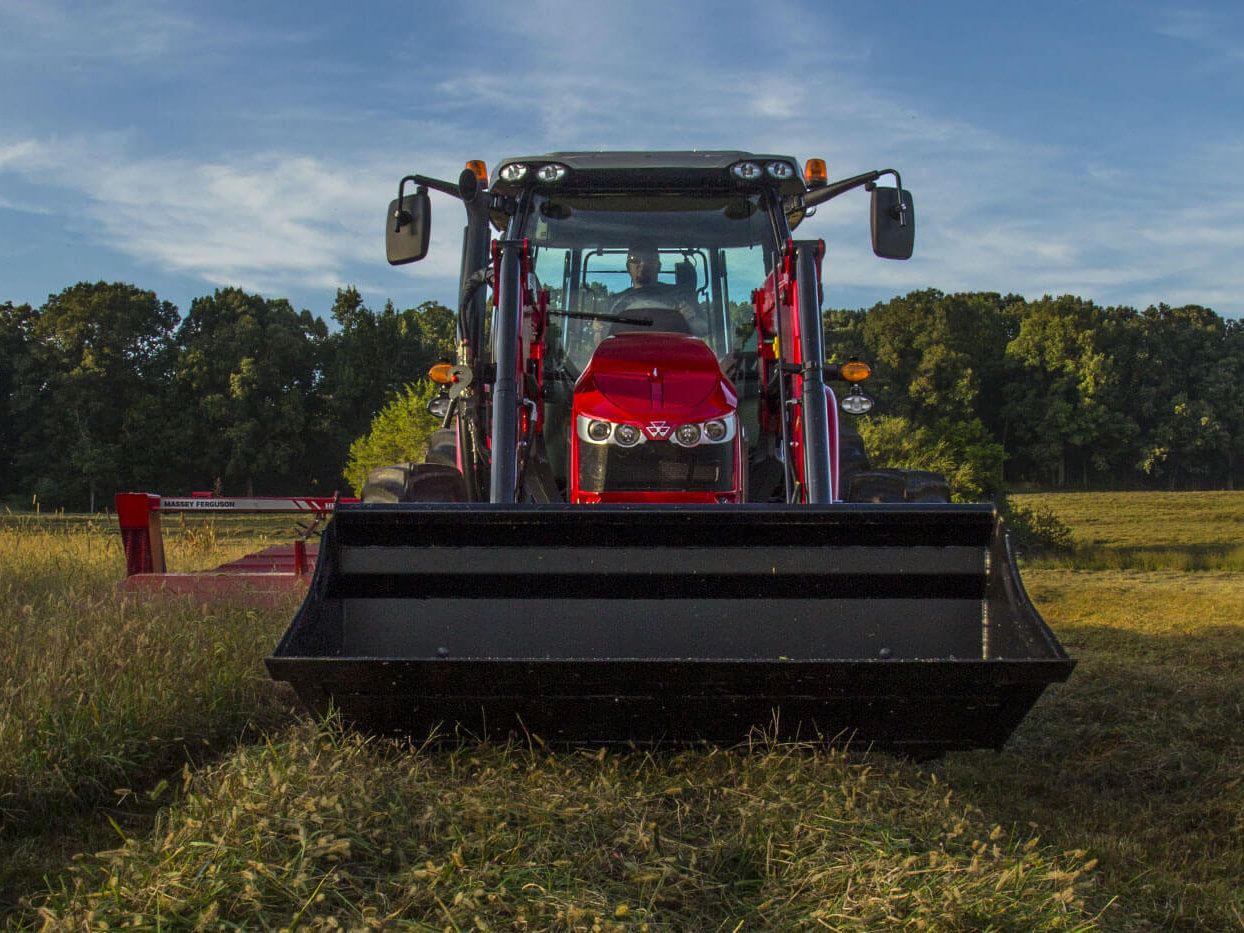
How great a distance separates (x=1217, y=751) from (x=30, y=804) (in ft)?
13.9

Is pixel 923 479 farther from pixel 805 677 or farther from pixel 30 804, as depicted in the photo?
pixel 30 804

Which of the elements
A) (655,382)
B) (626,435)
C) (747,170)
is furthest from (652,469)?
(747,170)

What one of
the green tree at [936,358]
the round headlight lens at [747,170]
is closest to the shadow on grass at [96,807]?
the round headlight lens at [747,170]

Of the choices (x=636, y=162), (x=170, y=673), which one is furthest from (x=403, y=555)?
(x=636, y=162)

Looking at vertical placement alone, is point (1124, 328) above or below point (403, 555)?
above

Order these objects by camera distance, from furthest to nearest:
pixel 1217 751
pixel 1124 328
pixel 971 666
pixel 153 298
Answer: pixel 1124 328 < pixel 153 298 < pixel 1217 751 < pixel 971 666

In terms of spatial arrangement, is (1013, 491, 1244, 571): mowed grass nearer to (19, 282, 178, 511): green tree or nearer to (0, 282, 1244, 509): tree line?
(0, 282, 1244, 509): tree line

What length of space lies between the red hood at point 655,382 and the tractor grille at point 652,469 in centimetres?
13

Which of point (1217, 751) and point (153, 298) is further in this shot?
point (153, 298)

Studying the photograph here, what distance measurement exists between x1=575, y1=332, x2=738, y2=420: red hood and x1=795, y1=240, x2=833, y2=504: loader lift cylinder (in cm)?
32

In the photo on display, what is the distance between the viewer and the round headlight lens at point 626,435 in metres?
4.75

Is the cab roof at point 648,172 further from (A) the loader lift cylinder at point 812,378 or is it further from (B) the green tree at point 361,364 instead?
(B) the green tree at point 361,364

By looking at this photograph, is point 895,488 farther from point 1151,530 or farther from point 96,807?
point 1151,530

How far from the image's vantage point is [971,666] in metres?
3.17
